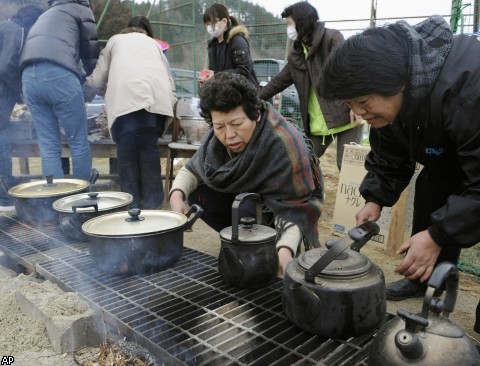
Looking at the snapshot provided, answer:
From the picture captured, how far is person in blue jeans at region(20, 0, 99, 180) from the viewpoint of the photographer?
390 centimetres

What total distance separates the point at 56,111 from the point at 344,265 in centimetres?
346

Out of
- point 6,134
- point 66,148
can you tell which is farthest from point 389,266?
point 6,134

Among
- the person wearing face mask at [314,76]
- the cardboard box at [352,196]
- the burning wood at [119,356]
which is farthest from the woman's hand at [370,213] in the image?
the person wearing face mask at [314,76]

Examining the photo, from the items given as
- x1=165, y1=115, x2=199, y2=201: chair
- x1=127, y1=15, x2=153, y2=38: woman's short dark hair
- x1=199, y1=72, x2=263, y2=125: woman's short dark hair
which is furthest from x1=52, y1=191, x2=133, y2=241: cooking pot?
x1=127, y1=15, x2=153, y2=38: woman's short dark hair

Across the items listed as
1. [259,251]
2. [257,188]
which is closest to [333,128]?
[257,188]

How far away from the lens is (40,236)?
300 cm

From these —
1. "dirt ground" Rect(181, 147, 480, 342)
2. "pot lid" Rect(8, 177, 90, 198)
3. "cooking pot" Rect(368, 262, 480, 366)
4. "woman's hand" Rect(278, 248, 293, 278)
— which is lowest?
"dirt ground" Rect(181, 147, 480, 342)

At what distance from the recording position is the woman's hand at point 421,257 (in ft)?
5.48

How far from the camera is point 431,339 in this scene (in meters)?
1.19

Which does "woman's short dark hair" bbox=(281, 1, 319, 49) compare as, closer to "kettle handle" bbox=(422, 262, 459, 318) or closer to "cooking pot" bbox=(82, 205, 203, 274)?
"cooking pot" bbox=(82, 205, 203, 274)

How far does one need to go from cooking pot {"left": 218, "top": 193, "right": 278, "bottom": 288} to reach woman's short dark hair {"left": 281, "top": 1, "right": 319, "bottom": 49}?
260 cm

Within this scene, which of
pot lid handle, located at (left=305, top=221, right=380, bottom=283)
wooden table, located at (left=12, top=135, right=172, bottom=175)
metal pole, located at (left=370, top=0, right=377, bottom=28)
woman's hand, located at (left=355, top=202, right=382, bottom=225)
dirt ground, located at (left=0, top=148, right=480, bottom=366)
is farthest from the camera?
metal pole, located at (left=370, top=0, right=377, bottom=28)

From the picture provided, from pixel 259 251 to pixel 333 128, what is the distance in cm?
245

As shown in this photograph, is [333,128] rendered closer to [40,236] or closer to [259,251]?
[259,251]
